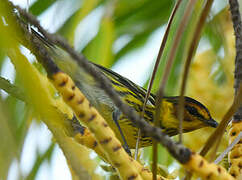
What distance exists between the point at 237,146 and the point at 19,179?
608mm

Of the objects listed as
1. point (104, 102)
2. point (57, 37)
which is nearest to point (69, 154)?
point (57, 37)

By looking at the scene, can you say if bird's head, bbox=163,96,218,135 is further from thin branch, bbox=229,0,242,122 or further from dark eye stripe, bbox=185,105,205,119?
thin branch, bbox=229,0,242,122

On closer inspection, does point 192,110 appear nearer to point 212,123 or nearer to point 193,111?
point 193,111

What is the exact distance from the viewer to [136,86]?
1815mm

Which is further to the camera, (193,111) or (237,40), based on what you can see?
(193,111)

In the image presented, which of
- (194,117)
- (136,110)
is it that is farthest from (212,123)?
(136,110)

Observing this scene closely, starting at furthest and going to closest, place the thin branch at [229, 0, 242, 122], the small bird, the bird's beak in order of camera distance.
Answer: the bird's beak, the small bird, the thin branch at [229, 0, 242, 122]

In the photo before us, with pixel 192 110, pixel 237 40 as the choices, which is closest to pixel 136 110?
pixel 192 110

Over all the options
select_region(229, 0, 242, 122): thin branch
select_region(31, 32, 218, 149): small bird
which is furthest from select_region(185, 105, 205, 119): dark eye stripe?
select_region(229, 0, 242, 122): thin branch

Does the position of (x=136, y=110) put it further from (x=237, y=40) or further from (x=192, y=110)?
(x=237, y=40)

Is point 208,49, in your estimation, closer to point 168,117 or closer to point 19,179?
point 168,117

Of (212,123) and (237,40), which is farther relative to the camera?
(212,123)

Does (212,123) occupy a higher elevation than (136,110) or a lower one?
lower

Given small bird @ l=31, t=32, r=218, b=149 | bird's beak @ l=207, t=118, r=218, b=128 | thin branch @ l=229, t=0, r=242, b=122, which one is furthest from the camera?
bird's beak @ l=207, t=118, r=218, b=128
